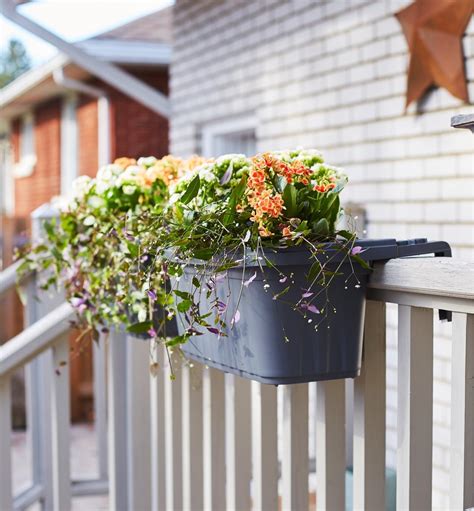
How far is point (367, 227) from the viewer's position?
4.41 meters

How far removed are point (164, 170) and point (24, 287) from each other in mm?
1974

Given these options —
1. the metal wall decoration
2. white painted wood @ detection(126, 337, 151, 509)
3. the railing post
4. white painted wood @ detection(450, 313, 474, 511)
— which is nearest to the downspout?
the railing post

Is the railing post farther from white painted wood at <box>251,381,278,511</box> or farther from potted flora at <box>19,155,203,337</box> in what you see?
white painted wood at <box>251,381,278,511</box>

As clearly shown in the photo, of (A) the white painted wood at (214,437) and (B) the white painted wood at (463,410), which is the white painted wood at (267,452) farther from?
(B) the white painted wood at (463,410)

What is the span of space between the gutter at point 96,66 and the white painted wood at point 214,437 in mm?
4704

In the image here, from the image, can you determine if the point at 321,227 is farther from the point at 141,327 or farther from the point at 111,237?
the point at 111,237

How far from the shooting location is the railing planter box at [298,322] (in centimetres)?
150

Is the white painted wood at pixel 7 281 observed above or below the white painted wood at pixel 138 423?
above

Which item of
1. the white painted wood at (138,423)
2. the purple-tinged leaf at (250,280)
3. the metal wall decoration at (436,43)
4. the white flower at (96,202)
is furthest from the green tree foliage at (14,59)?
the purple-tinged leaf at (250,280)

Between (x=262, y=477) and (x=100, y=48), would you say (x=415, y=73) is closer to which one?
(x=262, y=477)

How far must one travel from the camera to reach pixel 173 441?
238 cm

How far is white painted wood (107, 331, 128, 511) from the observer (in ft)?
8.55

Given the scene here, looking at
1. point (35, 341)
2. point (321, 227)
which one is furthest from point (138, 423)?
point (321, 227)

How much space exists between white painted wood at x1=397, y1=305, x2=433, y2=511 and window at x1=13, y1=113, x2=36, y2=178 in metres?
11.8
